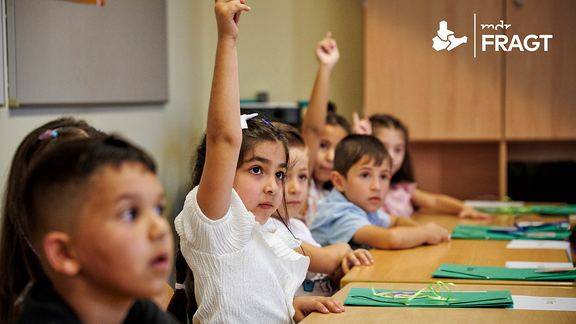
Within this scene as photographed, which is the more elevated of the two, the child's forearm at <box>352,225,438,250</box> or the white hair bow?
the white hair bow

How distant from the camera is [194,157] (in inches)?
55.9

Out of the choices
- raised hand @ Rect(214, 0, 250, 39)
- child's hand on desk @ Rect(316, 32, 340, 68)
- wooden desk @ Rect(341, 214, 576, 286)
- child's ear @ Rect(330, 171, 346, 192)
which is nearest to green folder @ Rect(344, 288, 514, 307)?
wooden desk @ Rect(341, 214, 576, 286)

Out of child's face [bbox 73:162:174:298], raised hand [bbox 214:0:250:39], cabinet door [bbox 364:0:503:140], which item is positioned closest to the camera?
child's face [bbox 73:162:174:298]

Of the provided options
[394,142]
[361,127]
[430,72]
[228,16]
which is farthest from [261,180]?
[430,72]

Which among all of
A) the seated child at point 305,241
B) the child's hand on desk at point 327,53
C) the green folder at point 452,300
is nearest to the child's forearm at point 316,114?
the child's hand on desk at point 327,53

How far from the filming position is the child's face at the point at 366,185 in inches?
79.8

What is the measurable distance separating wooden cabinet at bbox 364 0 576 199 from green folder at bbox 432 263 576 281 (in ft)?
6.71

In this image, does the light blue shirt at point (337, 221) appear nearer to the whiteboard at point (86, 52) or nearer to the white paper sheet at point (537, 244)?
the white paper sheet at point (537, 244)

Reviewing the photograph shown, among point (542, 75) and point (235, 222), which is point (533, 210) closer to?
point (542, 75)

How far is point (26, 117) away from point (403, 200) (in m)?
1.81

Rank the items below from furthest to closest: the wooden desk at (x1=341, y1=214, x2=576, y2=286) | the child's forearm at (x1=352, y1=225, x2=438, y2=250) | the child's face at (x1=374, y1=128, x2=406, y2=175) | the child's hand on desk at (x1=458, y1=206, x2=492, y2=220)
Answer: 1. the child's face at (x1=374, y1=128, x2=406, y2=175)
2. the child's hand on desk at (x1=458, y1=206, x2=492, y2=220)
3. the child's forearm at (x1=352, y1=225, x2=438, y2=250)
4. the wooden desk at (x1=341, y1=214, x2=576, y2=286)

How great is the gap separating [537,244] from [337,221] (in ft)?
2.32

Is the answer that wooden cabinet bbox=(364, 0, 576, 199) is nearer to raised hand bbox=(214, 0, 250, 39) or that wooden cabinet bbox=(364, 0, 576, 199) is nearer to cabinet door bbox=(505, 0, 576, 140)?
cabinet door bbox=(505, 0, 576, 140)

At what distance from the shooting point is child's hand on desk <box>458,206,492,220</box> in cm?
259
